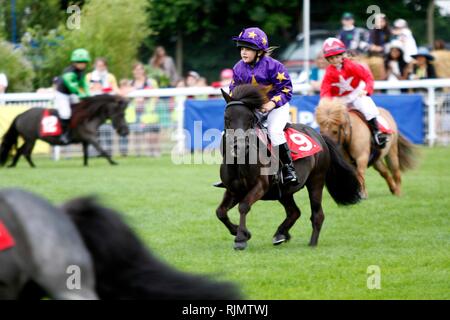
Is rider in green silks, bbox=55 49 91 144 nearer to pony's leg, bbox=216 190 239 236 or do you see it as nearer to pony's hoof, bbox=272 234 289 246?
pony's leg, bbox=216 190 239 236

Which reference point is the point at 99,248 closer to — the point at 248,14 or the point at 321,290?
the point at 321,290

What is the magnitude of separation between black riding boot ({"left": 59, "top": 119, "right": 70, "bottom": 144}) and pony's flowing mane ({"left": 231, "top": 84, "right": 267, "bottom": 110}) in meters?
9.73

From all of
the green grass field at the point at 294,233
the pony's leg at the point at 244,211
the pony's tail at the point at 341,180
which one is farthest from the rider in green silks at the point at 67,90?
the pony's leg at the point at 244,211

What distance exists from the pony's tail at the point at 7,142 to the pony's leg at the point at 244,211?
9.90 meters

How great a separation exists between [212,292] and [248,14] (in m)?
29.0

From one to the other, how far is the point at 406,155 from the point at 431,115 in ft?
19.1

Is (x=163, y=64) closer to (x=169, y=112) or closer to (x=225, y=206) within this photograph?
(x=169, y=112)

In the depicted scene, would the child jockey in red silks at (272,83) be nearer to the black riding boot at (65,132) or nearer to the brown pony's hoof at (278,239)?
the brown pony's hoof at (278,239)

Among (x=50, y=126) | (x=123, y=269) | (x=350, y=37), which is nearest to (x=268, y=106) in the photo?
(x=123, y=269)

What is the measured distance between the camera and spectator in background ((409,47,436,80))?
1973cm

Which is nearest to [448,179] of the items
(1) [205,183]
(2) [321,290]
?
(1) [205,183]

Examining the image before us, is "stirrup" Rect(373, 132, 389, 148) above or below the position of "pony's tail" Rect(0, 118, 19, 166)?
above

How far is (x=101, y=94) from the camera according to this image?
17.9m

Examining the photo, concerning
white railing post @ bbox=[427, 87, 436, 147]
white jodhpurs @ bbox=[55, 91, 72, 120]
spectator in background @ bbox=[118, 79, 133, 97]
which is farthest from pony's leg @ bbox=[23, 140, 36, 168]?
white railing post @ bbox=[427, 87, 436, 147]
